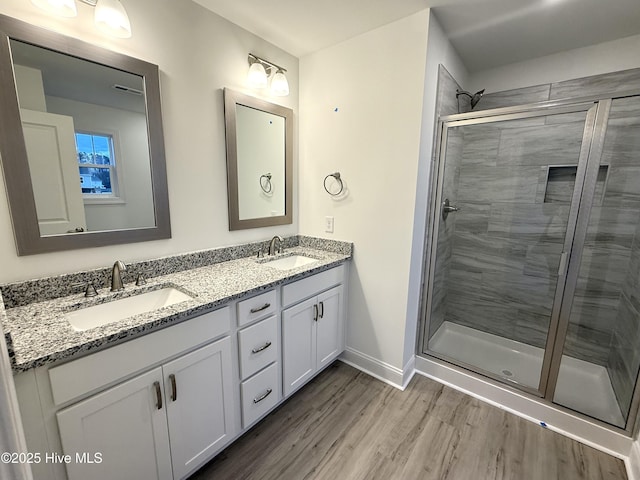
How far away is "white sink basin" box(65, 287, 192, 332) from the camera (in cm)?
123

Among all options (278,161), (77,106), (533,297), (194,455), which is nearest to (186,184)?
(77,106)

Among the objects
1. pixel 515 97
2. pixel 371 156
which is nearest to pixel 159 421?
pixel 371 156

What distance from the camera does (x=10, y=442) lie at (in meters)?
0.46

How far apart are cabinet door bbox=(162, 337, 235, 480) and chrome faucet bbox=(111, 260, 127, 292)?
509 mm

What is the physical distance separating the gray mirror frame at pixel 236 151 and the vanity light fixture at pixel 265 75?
0.31ft

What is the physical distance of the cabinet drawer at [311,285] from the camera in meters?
1.68

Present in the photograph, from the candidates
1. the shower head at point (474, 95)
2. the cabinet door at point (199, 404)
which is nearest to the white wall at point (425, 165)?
the shower head at point (474, 95)

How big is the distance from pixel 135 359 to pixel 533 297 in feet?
9.47

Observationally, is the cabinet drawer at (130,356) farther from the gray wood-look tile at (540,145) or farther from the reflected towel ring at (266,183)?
the gray wood-look tile at (540,145)

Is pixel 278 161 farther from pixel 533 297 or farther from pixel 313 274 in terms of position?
pixel 533 297

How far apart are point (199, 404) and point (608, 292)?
282 cm

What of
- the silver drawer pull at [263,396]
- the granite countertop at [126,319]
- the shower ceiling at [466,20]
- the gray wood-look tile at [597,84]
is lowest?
the silver drawer pull at [263,396]

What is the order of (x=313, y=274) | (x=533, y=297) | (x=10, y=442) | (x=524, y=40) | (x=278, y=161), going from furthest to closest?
(x=533, y=297), (x=278, y=161), (x=524, y=40), (x=313, y=274), (x=10, y=442)

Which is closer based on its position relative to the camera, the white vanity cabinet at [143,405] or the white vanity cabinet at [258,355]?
the white vanity cabinet at [143,405]
